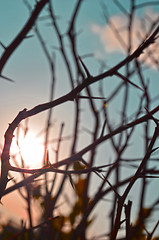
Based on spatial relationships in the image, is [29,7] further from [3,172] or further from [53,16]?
[3,172]

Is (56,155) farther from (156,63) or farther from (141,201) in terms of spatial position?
(156,63)

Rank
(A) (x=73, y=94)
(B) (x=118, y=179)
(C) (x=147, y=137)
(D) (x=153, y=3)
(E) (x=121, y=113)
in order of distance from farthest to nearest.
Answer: (E) (x=121, y=113) → (B) (x=118, y=179) → (D) (x=153, y=3) → (C) (x=147, y=137) → (A) (x=73, y=94)

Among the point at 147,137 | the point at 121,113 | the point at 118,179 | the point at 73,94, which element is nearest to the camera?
the point at 73,94

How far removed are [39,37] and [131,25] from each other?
640mm

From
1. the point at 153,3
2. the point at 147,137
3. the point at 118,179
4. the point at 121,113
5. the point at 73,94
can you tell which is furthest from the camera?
the point at 121,113

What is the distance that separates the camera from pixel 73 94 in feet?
1.89

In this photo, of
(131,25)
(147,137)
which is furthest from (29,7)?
(147,137)

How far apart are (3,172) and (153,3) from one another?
141 centimetres

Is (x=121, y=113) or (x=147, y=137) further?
(x=121, y=113)

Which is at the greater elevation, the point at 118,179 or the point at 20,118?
the point at 20,118

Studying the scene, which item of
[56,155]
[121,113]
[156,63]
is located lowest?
[56,155]

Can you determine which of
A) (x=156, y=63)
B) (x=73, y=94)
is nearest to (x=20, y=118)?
(x=73, y=94)

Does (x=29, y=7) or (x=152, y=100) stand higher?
(x=29, y=7)

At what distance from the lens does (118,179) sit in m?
1.67
